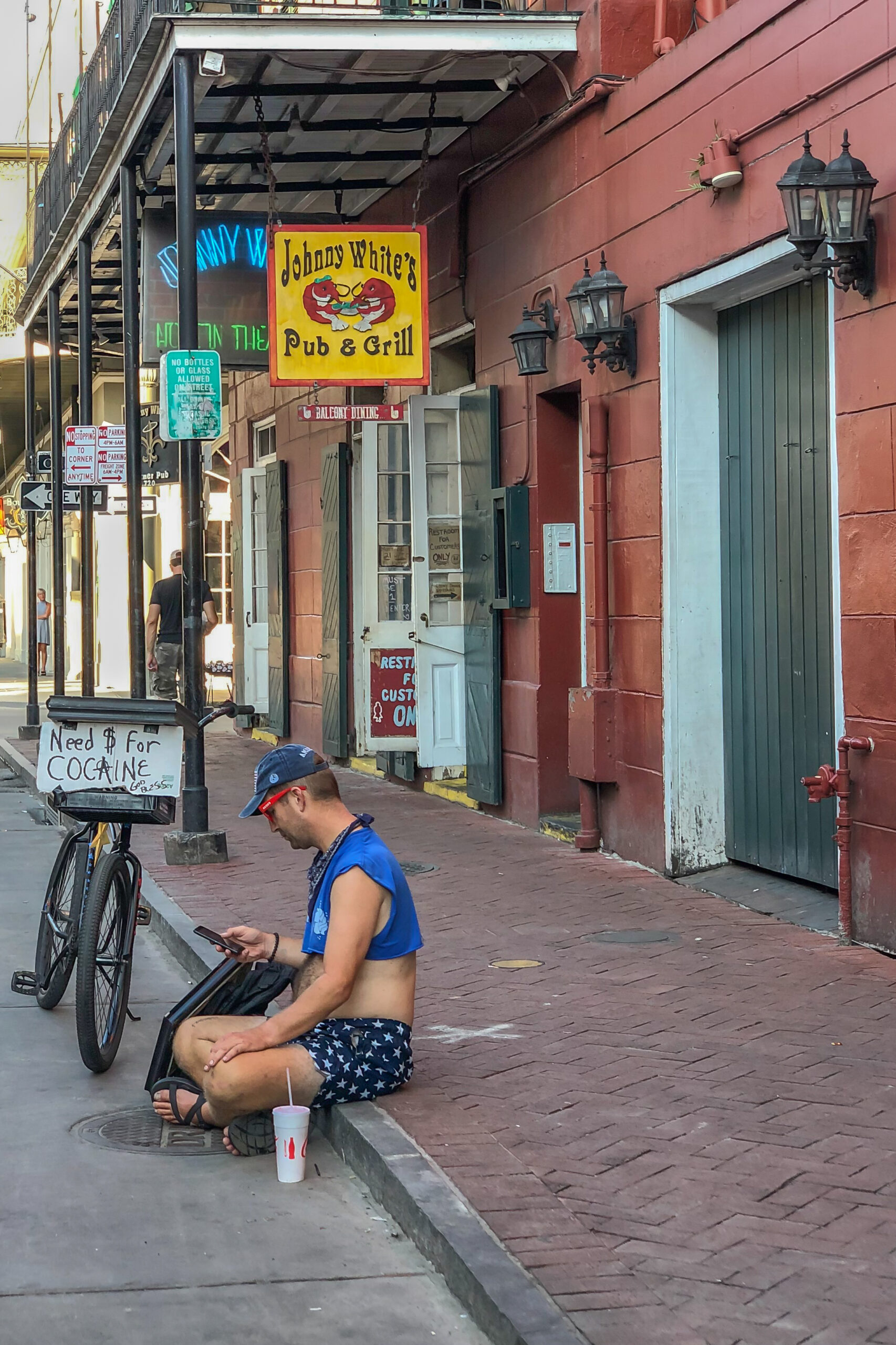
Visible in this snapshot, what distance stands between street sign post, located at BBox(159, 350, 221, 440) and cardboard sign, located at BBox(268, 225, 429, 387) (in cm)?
79

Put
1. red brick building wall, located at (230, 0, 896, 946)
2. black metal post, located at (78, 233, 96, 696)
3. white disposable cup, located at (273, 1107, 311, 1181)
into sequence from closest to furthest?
white disposable cup, located at (273, 1107, 311, 1181) → red brick building wall, located at (230, 0, 896, 946) → black metal post, located at (78, 233, 96, 696)

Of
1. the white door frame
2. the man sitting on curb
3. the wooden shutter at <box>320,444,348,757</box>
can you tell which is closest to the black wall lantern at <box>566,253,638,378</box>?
the white door frame

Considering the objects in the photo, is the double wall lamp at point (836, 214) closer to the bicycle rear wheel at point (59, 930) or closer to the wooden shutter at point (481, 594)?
the bicycle rear wheel at point (59, 930)

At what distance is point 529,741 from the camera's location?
11414 millimetres

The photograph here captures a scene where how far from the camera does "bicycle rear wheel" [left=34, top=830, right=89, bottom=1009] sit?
22.0ft

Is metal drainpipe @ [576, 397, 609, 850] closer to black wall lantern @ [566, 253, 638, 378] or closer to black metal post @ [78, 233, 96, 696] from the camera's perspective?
black wall lantern @ [566, 253, 638, 378]

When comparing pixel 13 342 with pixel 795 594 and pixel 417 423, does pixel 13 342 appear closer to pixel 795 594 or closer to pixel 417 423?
pixel 417 423

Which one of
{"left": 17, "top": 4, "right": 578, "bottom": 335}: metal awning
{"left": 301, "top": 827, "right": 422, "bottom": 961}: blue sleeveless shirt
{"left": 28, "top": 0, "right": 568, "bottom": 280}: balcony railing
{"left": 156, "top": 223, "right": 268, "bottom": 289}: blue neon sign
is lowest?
{"left": 301, "top": 827, "right": 422, "bottom": 961}: blue sleeveless shirt

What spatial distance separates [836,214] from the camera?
703 centimetres

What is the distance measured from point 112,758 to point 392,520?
703 centimetres

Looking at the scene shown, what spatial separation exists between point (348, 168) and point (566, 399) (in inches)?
129

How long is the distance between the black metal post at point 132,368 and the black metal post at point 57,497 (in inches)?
218

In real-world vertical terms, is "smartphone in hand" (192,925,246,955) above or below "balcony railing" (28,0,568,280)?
below

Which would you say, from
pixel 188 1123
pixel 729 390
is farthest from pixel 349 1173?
pixel 729 390
